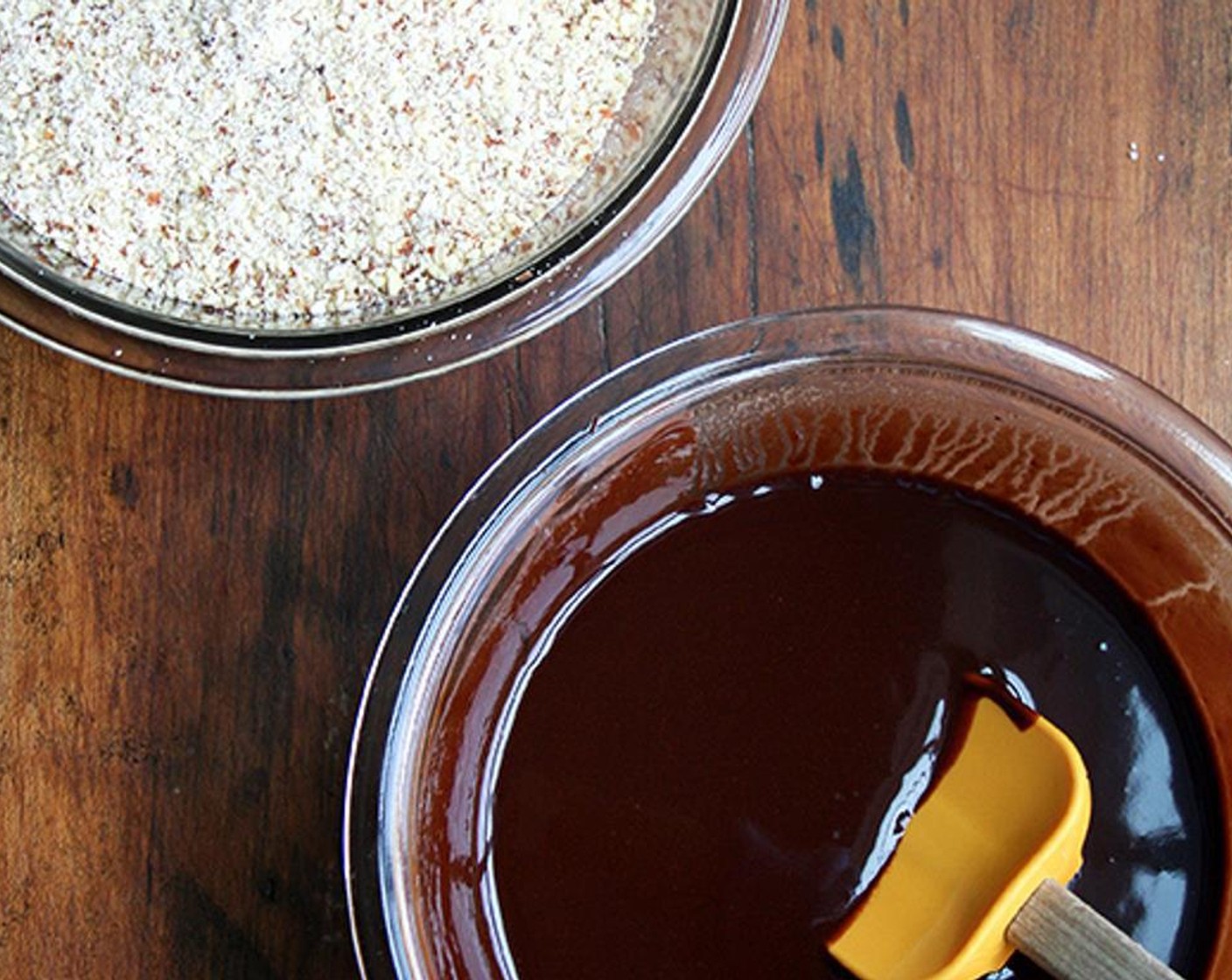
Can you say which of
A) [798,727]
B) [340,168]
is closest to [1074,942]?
[798,727]

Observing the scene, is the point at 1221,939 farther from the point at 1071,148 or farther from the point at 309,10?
the point at 309,10

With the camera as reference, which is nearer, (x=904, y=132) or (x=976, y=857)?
(x=976, y=857)

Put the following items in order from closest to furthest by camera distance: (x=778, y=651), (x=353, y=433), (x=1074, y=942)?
(x=1074, y=942) → (x=778, y=651) → (x=353, y=433)

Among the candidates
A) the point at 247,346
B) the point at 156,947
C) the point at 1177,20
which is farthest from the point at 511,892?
the point at 1177,20

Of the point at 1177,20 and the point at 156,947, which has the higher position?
the point at 1177,20

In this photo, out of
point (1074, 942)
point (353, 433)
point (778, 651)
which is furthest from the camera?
point (353, 433)

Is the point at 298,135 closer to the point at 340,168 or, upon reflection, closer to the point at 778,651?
the point at 340,168
